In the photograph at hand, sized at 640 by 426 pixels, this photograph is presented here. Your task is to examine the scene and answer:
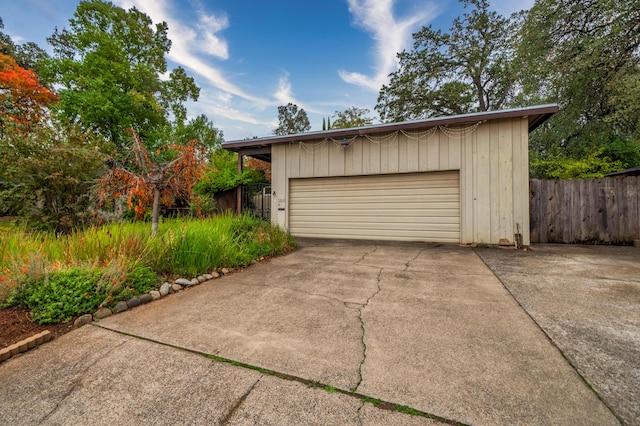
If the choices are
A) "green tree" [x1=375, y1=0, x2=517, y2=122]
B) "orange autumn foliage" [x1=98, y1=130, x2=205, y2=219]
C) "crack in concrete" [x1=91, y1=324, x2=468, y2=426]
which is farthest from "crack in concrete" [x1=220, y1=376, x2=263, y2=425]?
"green tree" [x1=375, y1=0, x2=517, y2=122]

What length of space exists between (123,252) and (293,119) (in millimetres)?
23835

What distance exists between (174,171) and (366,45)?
354 inches

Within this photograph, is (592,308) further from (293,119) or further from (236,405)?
(293,119)

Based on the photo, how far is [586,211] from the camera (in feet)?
20.4

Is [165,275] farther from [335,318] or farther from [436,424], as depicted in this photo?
[436,424]

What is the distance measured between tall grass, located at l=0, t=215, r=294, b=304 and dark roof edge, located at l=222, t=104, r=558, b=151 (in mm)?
3646

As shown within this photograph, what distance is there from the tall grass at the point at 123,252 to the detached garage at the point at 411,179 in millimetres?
3071

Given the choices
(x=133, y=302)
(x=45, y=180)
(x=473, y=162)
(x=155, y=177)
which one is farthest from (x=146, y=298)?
(x=473, y=162)

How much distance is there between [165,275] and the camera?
10.8 feet

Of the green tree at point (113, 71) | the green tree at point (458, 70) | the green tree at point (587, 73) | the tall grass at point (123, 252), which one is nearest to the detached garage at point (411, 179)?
the tall grass at point (123, 252)

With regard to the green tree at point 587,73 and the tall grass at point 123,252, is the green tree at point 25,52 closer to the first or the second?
the tall grass at point 123,252

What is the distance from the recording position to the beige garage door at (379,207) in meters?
6.32

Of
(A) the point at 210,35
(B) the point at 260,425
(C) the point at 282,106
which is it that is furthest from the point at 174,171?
(C) the point at 282,106

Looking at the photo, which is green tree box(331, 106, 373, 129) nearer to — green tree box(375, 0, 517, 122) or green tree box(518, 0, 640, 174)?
green tree box(375, 0, 517, 122)
